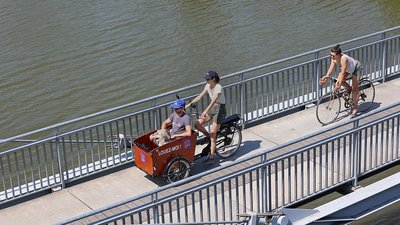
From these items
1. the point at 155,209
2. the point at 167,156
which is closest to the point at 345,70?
the point at 167,156

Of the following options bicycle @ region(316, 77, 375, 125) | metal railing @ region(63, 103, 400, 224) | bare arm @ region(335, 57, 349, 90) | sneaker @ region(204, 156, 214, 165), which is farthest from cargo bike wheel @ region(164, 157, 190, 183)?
bare arm @ region(335, 57, 349, 90)

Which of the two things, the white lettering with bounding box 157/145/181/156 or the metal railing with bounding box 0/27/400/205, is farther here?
the metal railing with bounding box 0/27/400/205

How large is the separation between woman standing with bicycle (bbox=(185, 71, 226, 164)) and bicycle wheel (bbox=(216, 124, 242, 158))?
286 millimetres

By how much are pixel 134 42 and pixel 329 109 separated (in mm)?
10242

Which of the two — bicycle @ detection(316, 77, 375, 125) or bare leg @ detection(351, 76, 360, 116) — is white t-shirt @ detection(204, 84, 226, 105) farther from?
bare leg @ detection(351, 76, 360, 116)

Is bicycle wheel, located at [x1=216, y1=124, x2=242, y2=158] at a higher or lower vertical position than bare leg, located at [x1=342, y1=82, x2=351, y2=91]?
lower

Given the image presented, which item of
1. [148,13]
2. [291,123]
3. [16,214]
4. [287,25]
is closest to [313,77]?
[291,123]

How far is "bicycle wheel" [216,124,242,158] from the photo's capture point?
524 inches

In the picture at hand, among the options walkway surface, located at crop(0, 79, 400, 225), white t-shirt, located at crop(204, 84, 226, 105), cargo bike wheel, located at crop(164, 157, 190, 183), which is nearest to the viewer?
walkway surface, located at crop(0, 79, 400, 225)

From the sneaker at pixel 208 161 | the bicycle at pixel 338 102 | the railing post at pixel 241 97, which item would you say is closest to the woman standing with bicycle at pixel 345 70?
the bicycle at pixel 338 102

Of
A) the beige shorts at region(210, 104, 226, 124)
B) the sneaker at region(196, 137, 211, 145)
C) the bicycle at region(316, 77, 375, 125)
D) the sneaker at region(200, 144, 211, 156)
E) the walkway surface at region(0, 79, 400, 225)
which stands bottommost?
the walkway surface at region(0, 79, 400, 225)

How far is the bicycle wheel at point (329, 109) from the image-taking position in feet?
48.2

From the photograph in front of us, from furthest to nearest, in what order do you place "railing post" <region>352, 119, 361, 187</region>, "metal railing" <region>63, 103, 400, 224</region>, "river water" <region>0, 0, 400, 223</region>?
"river water" <region>0, 0, 400, 223</region>, "railing post" <region>352, 119, 361, 187</region>, "metal railing" <region>63, 103, 400, 224</region>

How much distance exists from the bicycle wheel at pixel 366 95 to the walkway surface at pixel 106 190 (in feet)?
3.72
